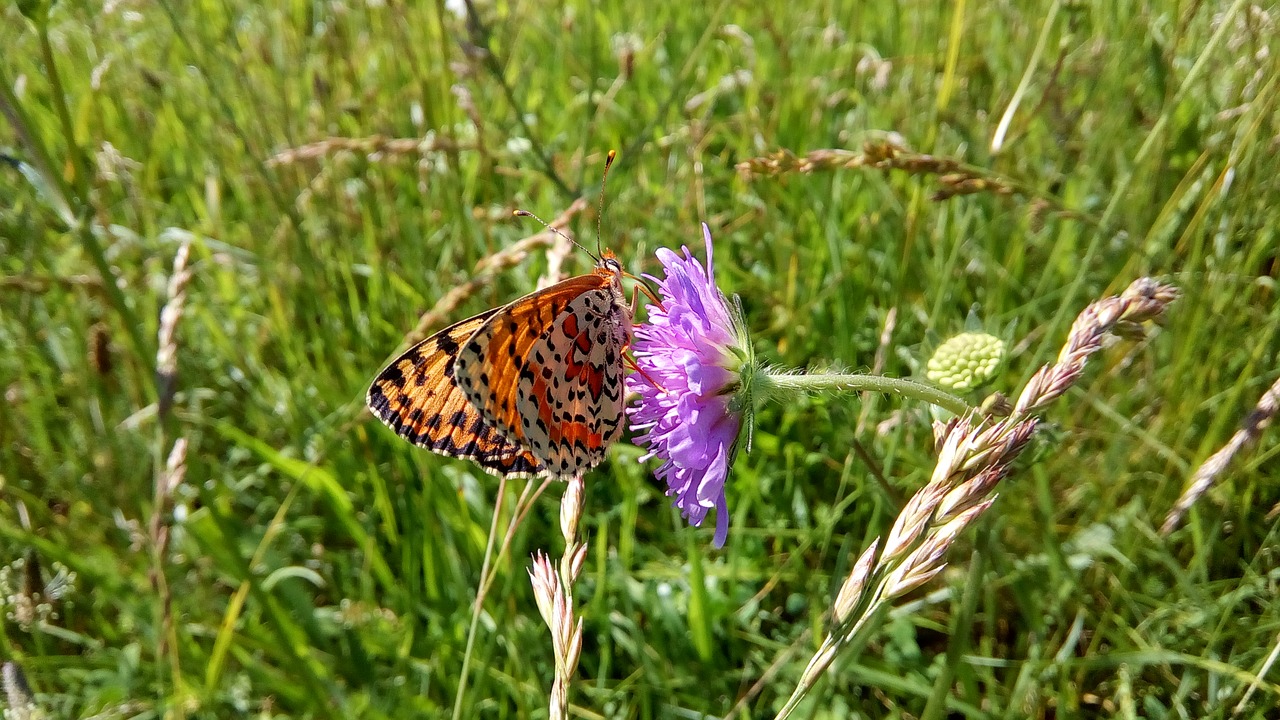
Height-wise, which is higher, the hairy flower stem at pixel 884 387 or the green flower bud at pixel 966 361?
the hairy flower stem at pixel 884 387

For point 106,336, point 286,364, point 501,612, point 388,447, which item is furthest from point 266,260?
point 501,612

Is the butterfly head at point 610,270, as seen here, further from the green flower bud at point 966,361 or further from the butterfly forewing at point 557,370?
the green flower bud at point 966,361

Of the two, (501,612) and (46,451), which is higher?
(46,451)

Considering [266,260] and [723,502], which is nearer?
[723,502]

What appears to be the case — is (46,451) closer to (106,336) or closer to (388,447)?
(106,336)

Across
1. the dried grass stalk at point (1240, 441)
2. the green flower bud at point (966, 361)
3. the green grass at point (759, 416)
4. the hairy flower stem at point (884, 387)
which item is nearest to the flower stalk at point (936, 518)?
the hairy flower stem at point (884, 387)
